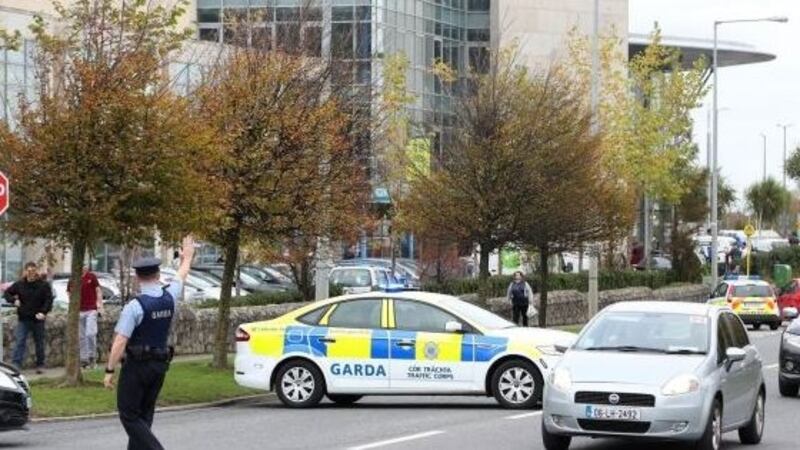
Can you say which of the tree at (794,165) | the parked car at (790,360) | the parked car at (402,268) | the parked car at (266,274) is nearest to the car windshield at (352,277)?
the parked car at (402,268)

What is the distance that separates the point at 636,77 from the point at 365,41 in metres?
9.84

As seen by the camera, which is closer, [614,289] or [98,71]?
[98,71]

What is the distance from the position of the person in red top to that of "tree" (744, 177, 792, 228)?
95.1 meters

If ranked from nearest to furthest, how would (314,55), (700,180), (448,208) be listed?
(314,55)
(448,208)
(700,180)

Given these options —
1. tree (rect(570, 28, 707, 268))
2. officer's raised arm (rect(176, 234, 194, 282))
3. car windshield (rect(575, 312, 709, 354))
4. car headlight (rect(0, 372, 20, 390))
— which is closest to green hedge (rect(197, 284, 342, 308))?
tree (rect(570, 28, 707, 268))

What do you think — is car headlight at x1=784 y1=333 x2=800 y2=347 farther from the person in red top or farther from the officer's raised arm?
the officer's raised arm

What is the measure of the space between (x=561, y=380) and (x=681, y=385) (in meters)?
1.02

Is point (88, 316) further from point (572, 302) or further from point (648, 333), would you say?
point (572, 302)

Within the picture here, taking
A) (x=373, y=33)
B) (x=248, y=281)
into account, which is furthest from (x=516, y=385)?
(x=373, y=33)

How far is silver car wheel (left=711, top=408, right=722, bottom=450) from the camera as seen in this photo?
14.4 meters

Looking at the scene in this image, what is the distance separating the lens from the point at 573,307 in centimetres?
4584

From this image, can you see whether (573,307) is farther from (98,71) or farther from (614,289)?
(98,71)

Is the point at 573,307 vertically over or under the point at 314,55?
under

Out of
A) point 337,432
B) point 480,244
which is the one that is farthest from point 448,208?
point 337,432
